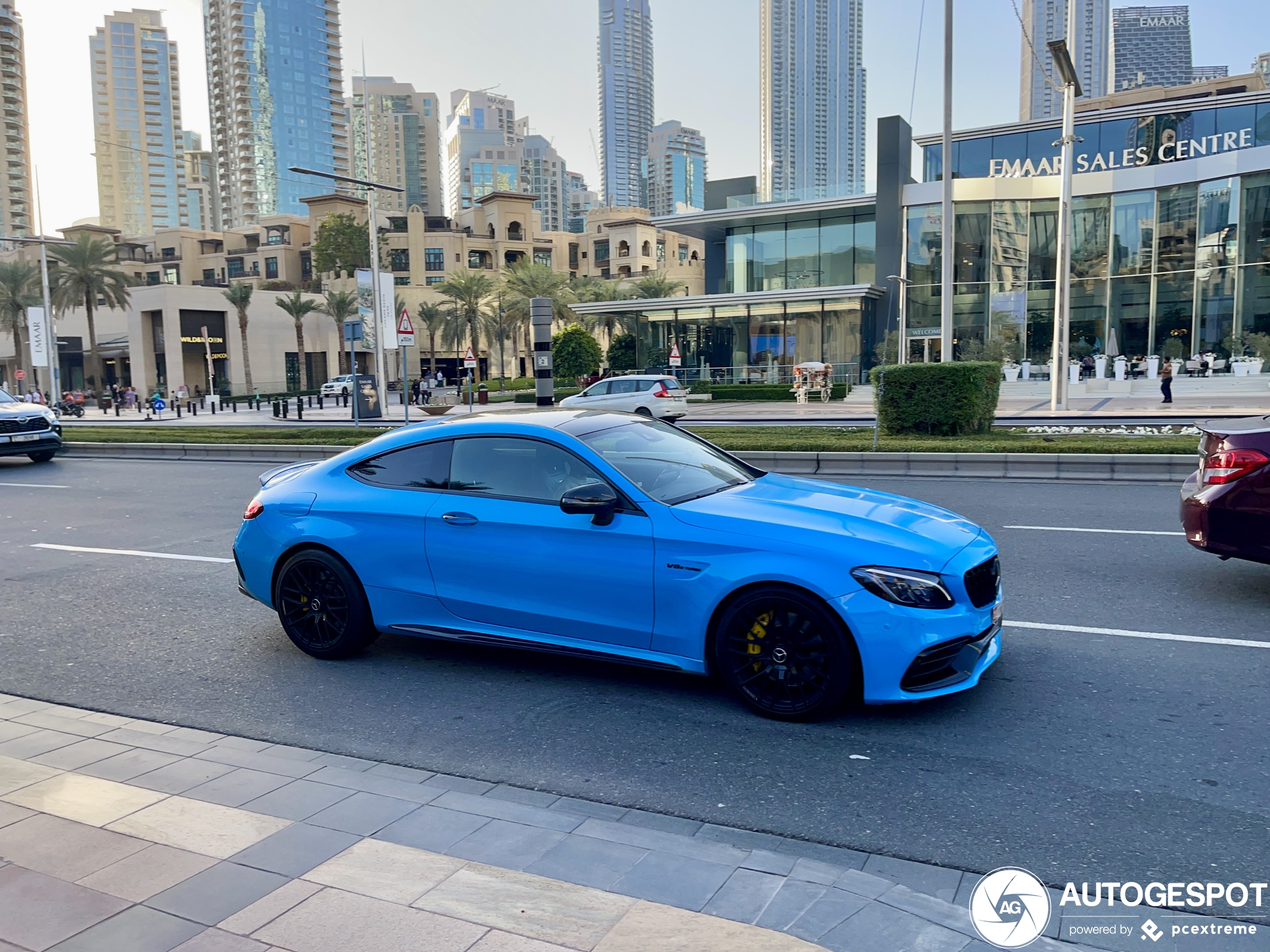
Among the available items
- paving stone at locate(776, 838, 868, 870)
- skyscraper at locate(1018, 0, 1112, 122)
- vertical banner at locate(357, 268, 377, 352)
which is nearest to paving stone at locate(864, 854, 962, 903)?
paving stone at locate(776, 838, 868, 870)

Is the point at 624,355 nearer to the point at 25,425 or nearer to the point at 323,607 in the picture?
the point at 25,425

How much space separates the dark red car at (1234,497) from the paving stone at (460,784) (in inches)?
200

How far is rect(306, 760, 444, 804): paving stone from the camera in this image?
155 inches

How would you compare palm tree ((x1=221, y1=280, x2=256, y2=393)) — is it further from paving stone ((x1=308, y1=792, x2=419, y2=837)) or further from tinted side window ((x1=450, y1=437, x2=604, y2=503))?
paving stone ((x1=308, y1=792, x2=419, y2=837))

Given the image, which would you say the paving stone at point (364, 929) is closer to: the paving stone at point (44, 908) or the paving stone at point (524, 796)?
the paving stone at point (44, 908)

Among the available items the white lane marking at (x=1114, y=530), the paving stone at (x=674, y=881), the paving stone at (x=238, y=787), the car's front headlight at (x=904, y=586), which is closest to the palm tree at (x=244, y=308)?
the white lane marking at (x=1114, y=530)

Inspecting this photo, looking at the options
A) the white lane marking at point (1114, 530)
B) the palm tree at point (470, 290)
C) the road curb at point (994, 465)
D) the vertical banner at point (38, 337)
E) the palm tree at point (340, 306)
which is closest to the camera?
the white lane marking at point (1114, 530)

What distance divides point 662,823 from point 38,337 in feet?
170

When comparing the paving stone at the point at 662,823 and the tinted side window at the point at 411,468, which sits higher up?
the tinted side window at the point at 411,468

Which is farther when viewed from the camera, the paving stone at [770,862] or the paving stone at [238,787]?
the paving stone at [238,787]

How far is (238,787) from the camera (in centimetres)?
407

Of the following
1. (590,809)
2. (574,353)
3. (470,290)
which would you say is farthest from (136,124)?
(590,809)

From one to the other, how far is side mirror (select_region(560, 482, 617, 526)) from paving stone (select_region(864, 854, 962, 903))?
7.14 ft

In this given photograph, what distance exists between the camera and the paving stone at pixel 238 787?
3.95m
